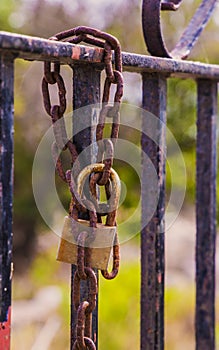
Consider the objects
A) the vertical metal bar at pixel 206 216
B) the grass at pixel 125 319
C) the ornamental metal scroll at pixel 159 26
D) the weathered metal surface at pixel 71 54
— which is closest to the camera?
the weathered metal surface at pixel 71 54

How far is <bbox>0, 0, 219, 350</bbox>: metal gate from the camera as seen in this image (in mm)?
639

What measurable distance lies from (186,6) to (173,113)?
0.70 metres

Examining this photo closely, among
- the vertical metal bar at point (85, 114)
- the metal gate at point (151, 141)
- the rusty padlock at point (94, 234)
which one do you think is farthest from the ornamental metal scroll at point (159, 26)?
the rusty padlock at point (94, 234)

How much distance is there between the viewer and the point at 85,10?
2738 millimetres

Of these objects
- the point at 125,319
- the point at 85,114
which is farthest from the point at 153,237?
the point at 125,319

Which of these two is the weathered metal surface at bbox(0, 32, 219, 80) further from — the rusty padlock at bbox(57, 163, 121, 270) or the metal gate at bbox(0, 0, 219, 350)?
the rusty padlock at bbox(57, 163, 121, 270)

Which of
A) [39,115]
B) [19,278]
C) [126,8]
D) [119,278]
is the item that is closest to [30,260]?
[19,278]

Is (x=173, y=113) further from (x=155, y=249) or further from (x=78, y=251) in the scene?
(x=78, y=251)

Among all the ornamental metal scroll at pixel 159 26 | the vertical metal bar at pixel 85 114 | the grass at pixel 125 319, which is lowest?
the grass at pixel 125 319

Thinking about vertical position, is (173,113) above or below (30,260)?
above

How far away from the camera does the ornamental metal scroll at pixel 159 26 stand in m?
0.86

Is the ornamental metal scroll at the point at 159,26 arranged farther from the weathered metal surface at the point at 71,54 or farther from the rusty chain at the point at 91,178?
the rusty chain at the point at 91,178

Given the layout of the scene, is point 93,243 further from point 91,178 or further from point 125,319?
point 125,319

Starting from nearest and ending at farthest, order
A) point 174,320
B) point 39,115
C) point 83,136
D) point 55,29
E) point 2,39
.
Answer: point 2,39, point 83,136, point 174,320, point 55,29, point 39,115
